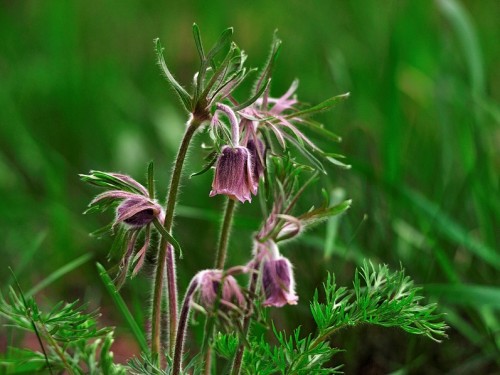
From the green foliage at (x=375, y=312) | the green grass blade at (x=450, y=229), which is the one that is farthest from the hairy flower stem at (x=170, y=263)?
the green grass blade at (x=450, y=229)

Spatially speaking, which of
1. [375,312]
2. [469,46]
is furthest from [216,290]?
[469,46]

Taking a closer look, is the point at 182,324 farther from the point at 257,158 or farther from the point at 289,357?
the point at 257,158

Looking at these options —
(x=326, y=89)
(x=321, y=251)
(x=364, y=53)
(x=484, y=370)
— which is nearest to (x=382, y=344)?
(x=484, y=370)

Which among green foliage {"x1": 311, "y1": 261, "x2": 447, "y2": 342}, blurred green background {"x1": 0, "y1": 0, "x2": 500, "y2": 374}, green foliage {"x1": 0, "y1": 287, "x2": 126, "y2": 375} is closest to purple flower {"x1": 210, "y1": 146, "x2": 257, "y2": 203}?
green foliage {"x1": 311, "y1": 261, "x2": 447, "y2": 342}

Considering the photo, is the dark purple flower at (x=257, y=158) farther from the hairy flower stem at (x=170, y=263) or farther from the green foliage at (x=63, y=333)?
the green foliage at (x=63, y=333)

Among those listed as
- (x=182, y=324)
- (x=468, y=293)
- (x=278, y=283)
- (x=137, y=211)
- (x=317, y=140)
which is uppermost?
(x=137, y=211)
